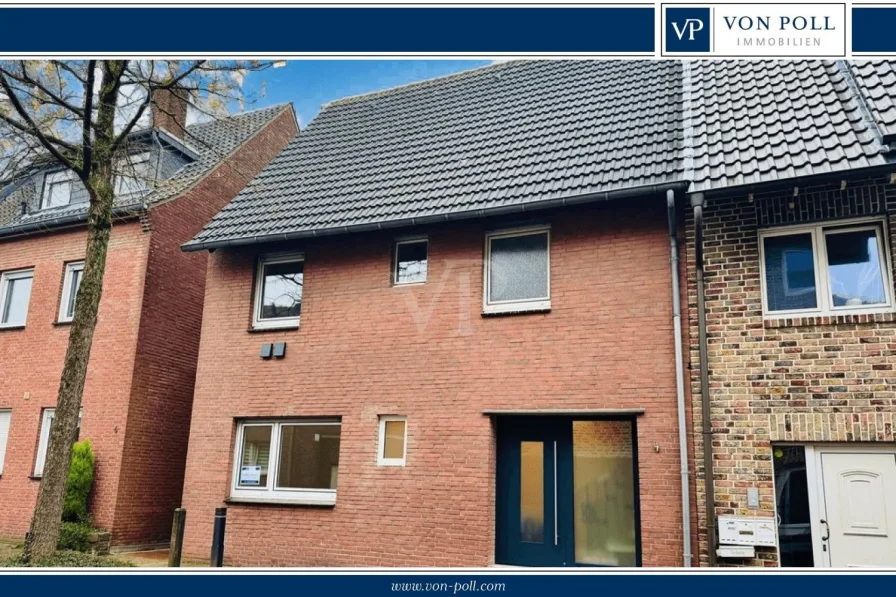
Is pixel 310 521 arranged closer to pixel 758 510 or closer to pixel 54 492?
pixel 54 492

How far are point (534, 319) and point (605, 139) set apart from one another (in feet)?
9.13

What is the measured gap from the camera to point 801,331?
24.8ft

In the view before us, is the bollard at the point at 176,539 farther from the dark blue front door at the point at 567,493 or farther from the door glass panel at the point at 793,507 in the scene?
the door glass panel at the point at 793,507

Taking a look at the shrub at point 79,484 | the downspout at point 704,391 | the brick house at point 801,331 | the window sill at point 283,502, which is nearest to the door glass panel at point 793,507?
the brick house at point 801,331

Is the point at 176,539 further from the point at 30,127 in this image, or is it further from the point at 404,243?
the point at 30,127

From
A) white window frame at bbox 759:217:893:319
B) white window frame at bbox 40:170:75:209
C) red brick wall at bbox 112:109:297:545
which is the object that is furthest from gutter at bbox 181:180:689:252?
white window frame at bbox 40:170:75:209

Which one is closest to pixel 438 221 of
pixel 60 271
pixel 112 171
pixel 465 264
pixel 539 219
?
pixel 465 264

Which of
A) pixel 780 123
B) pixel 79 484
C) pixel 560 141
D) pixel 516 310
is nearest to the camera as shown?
pixel 780 123

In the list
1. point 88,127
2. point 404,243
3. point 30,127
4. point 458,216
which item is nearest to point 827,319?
point 458,216

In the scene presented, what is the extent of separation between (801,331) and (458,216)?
173 inches

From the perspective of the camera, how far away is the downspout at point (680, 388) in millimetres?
7609

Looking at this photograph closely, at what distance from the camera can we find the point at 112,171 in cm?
930

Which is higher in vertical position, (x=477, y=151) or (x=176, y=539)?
(x=477, y=151)

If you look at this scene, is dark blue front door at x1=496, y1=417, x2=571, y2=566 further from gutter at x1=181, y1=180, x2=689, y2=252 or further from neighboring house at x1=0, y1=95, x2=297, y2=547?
neighboring house at x1=0, y1=95, x2=297, y2=547
